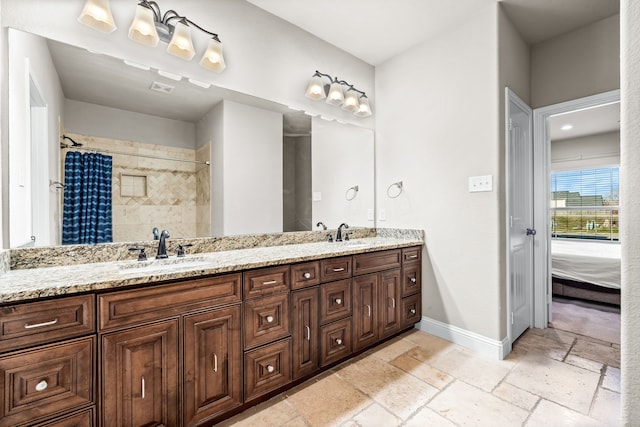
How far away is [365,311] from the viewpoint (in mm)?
2264

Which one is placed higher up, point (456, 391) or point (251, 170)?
point (251, 170)

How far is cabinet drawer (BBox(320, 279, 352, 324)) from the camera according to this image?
1.99 meters

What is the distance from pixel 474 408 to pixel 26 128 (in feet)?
9.17

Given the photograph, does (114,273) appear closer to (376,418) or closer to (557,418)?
(376,418)

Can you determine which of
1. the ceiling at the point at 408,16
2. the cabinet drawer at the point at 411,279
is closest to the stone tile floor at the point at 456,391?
the cabinet drawer at the point at 411,279

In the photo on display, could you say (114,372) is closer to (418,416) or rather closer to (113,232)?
(113,232)

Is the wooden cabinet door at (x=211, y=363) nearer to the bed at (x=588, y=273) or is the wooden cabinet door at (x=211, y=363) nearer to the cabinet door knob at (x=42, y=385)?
the cabinet door knob at (x=42, y=385)

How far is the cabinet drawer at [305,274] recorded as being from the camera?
182 centimetres

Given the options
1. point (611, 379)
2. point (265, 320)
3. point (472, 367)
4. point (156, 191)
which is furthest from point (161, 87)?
point (611, 379)

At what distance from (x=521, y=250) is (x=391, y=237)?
45.0 inches

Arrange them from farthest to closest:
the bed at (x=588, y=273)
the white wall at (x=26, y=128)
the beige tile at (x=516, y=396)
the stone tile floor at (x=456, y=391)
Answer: the bed at (x=588, y=273)
the beige tile at (x=516, y=396)
the stone tile floor at (x=456, y=391)
the white wall at (x=26, y=128)

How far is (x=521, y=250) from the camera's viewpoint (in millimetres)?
2717

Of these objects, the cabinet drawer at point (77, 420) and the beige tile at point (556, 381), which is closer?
the cabinet drawer at point (77, 420)

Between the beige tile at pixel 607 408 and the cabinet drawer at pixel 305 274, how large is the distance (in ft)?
5.53
